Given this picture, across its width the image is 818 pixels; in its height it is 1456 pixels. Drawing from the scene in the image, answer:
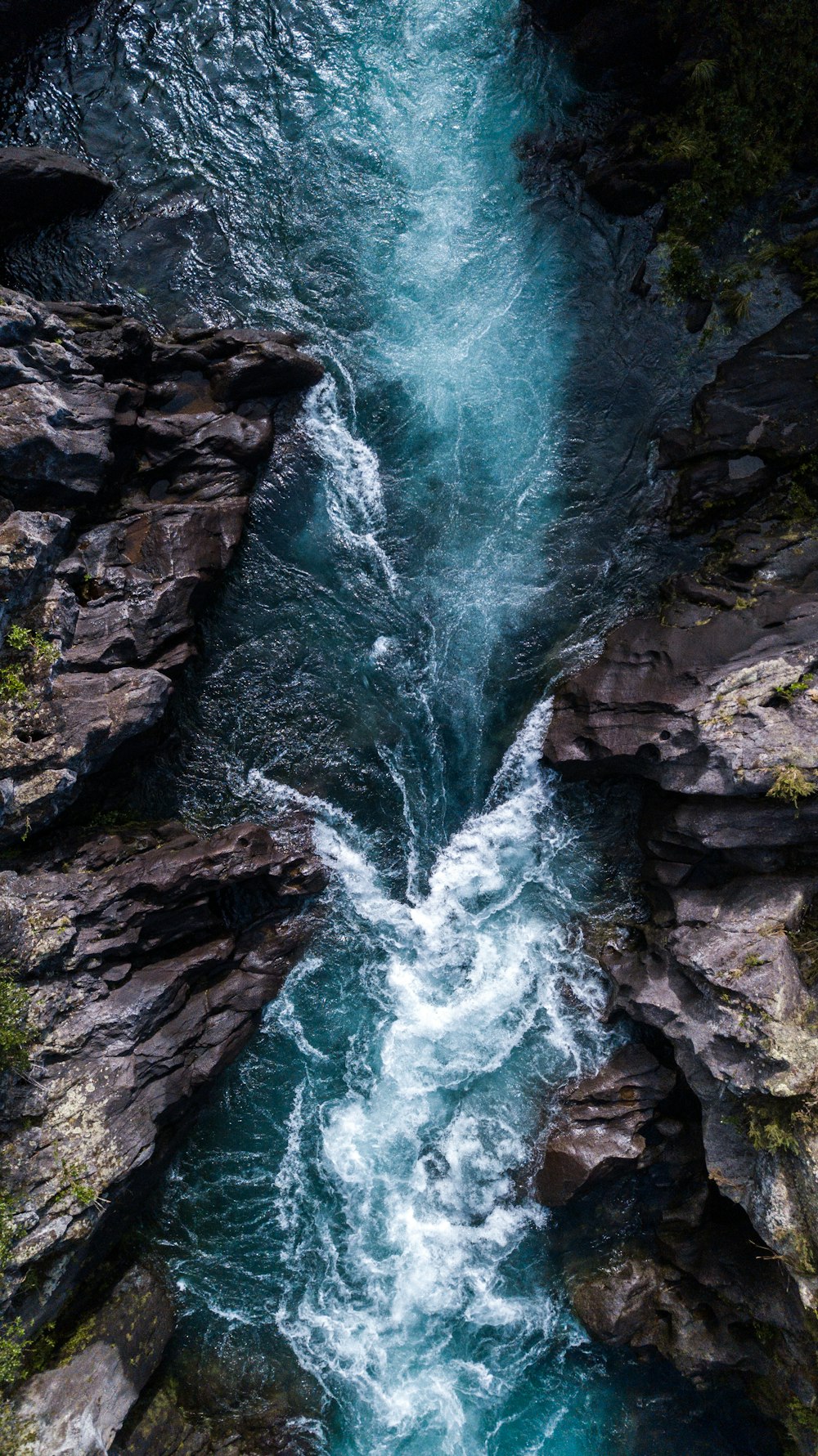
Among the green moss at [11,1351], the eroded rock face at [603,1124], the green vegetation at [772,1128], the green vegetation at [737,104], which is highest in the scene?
the green vegetation at [737,104]

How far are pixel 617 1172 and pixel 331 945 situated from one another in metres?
5.92

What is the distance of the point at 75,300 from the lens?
46.0 feet

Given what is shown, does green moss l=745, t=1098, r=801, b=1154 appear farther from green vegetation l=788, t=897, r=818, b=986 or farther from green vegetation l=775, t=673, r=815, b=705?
green vegetation l=775, t=673, r=815, b=705

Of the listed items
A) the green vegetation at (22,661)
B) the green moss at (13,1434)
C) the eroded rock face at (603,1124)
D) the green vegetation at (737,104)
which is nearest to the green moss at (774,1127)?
the eroded rock face at (603,1124)

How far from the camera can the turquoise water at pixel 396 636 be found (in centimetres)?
1295

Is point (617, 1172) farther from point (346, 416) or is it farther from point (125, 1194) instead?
point (346, 416)

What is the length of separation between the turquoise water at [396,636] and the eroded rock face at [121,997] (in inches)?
31.7

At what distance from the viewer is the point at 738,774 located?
36.9 ft

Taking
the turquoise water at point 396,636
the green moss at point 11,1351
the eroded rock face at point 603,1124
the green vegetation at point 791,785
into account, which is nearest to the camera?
the green moss at point 11,1351

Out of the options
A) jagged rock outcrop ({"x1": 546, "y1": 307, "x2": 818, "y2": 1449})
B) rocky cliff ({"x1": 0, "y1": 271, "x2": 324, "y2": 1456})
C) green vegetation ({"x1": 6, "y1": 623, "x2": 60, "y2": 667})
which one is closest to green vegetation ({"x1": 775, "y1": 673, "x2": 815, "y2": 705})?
jagged rock outcrop ({"x1": 546, "y1": 307, "x2": 818, "y2": 1449})

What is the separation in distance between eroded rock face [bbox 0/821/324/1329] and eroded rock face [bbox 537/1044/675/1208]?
5.37 meters

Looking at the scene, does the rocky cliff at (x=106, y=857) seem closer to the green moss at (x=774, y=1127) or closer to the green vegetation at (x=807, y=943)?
the green moss at (x=774, y=1127)

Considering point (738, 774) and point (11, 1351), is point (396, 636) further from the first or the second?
point (11, 1351)

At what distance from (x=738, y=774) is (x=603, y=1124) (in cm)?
617
